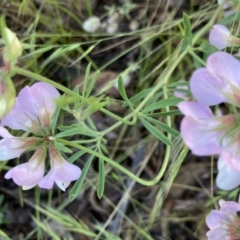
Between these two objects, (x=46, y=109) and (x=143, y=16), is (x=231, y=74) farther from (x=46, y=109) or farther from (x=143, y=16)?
(x=143, y=16)

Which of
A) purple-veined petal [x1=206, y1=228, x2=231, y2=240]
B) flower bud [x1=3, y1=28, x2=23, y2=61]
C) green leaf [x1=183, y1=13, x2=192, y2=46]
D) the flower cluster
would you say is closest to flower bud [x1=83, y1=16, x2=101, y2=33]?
green leaf [x1=183, y1=13, x2=192, y2=46]

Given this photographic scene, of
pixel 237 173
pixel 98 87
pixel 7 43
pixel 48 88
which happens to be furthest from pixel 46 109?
pixel 98 87

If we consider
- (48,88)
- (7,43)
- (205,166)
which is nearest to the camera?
(7,43)

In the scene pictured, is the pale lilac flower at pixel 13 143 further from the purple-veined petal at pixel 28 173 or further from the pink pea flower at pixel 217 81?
the pink pea flower at pixel 217 81

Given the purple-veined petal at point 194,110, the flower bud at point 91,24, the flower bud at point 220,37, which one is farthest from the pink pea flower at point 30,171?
the flower bud at point 91,24

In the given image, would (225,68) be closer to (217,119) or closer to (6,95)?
(217,119)

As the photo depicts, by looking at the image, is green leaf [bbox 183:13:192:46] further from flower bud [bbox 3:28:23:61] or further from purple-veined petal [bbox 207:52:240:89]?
flower bud [bbox 3:28:23:61]
